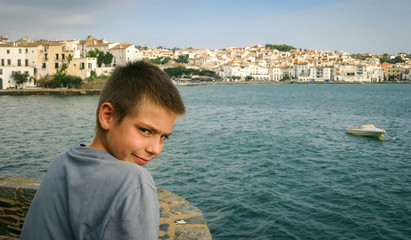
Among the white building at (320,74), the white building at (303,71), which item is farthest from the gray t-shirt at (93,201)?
the white building at (320,74)

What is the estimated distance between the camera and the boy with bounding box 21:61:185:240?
3.20 feet

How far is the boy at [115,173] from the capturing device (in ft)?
3.20

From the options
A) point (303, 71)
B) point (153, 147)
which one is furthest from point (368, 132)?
point (303, 71)

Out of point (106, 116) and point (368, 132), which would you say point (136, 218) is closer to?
point (106, 116)

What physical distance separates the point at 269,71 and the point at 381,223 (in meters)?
149

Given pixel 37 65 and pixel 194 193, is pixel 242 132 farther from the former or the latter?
pixel 37 65

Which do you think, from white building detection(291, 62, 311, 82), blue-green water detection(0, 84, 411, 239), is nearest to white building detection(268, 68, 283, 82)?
white building detection(291, 62, 311, 82)

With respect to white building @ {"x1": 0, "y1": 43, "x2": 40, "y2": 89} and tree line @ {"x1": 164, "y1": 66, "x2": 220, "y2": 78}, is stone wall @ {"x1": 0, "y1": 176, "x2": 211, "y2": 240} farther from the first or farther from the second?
tree line @ {"x1": 164, "y1": 66, "x2": 220, "y2": 78}

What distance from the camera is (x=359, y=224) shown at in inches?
292

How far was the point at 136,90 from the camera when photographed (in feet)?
3.77

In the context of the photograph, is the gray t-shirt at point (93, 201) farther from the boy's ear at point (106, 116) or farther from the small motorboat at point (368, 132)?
the small motorboat at point (368, 132)

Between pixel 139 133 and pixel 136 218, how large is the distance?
0.35 metres

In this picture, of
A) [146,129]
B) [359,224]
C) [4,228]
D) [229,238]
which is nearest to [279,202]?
[359,224]

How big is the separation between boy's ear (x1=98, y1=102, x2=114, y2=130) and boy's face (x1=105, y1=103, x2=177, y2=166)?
1 centimetres
